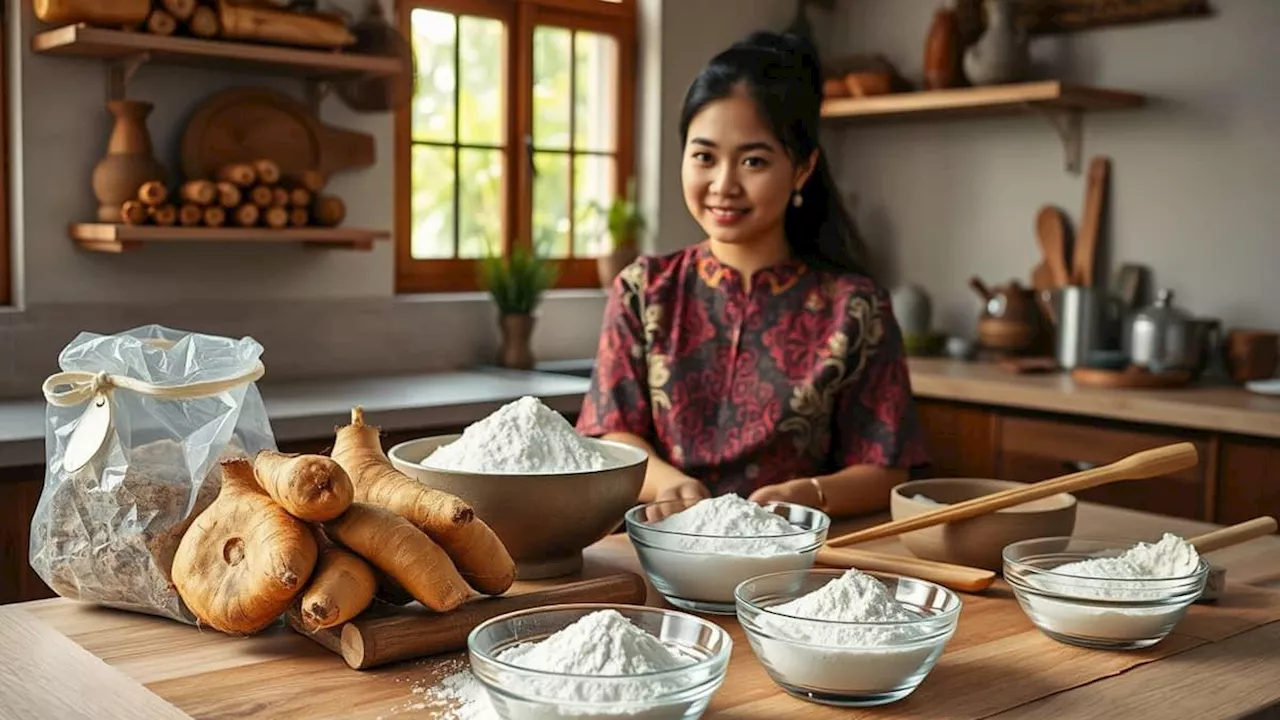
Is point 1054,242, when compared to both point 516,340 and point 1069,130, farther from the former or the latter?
point 516,340

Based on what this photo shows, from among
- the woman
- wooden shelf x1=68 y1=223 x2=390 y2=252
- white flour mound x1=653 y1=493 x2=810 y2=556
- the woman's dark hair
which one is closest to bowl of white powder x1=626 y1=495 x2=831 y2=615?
white flour mound x1=653 y1=493 x2=810 y2=556

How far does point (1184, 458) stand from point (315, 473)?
0.89 metres

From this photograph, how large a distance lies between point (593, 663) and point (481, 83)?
305 centimetres

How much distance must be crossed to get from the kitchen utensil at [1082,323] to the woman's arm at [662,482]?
1915mm

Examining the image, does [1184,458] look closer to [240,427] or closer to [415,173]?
[240,427]

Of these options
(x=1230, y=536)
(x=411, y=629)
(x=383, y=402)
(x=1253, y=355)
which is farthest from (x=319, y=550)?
(x=1253, y=355)

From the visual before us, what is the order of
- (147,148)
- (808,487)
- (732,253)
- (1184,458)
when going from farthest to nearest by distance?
(147,148) → (732,253) → (808,487) → (1184,458)

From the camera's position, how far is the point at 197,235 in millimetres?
2881

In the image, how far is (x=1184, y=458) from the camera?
1.39m

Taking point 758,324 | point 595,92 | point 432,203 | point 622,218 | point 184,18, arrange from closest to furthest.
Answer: point 758,324, point 184,18, point 432,203, point 622,218, point 595,92

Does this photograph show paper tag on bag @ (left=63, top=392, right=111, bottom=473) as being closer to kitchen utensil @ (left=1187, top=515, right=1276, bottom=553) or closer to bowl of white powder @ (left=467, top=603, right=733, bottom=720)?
bowl of white powder @ (left=467, top=603, right=733, bottom=720)

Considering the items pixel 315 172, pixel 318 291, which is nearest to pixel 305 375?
pixel 318 291

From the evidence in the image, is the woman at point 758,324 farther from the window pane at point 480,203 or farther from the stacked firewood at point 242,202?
the window pane at point 480,203

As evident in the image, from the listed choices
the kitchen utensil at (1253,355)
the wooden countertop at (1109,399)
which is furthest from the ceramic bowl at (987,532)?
the kitchen utensil at (1253,355)
